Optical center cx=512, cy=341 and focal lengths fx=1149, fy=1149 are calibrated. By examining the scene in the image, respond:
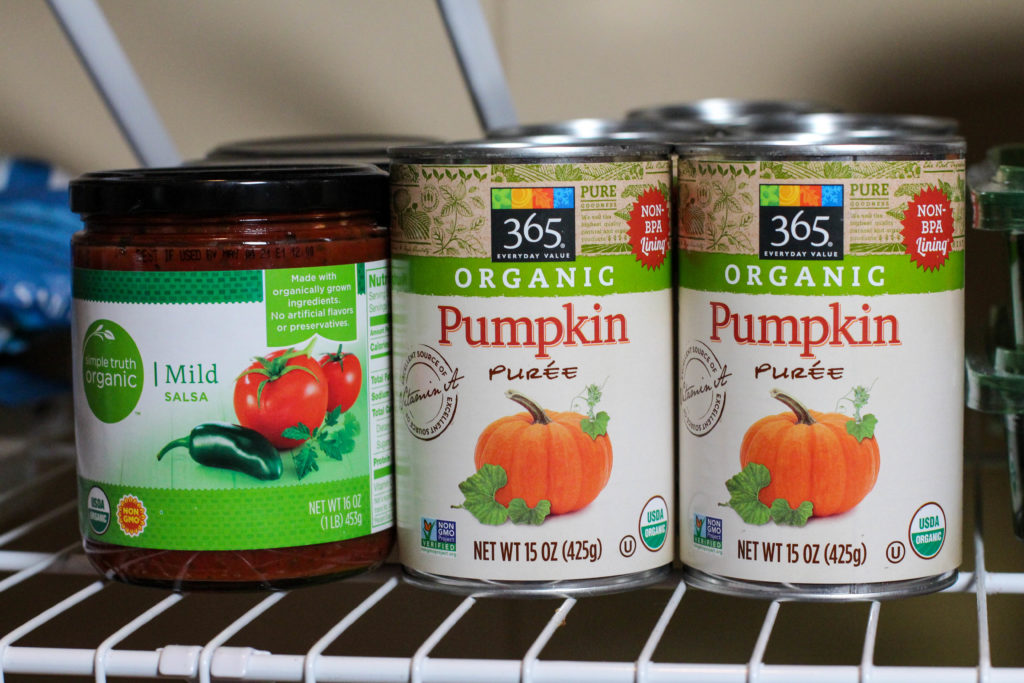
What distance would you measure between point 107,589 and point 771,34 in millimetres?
962

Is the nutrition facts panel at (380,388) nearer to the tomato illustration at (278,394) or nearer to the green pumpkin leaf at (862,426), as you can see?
the tomato illustration at (278,394)

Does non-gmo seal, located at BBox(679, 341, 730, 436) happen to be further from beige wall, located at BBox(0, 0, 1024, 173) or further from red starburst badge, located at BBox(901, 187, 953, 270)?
beige wall, located at BBox(0, 0, 1024, 173)

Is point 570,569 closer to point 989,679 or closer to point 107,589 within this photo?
point 989,679

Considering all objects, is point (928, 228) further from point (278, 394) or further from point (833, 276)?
point (278, 394)

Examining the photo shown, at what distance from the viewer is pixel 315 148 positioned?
1.08m

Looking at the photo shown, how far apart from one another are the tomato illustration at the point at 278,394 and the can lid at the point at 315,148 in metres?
0.33

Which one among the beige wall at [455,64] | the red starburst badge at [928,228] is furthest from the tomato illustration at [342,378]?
the beige wall at [455,64]

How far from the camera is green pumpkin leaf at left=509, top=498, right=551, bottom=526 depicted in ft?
2.20

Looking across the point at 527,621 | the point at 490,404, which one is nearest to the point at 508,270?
the point at 490,404

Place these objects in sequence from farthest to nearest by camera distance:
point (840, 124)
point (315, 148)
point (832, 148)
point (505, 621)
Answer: point (505, 621) < point (315, 148) < point (840, 124) < point (832, 148)

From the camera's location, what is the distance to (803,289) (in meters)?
0.64

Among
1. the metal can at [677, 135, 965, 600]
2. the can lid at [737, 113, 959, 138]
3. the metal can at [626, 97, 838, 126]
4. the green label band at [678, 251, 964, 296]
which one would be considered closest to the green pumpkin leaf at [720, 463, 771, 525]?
the metal can at [677, 135, 965, 600]

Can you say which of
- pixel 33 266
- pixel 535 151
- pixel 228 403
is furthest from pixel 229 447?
pixel 33 266

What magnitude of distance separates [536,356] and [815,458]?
17 centimetres
